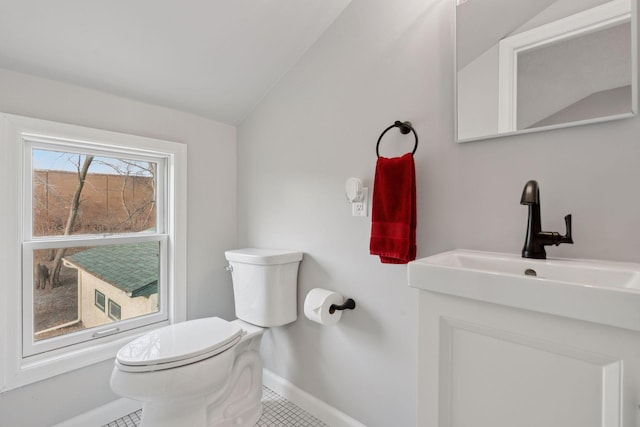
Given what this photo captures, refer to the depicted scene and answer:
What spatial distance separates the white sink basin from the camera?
582 millimetres

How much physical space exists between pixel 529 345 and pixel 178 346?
125cm

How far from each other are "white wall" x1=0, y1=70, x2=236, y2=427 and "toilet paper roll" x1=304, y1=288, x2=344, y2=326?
87cm

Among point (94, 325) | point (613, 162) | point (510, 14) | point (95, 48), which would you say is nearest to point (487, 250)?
point (613, 162)

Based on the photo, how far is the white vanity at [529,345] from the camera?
584 mm

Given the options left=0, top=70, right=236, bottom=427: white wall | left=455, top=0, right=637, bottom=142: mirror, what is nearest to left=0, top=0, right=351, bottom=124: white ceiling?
left=0, top=70, right=236, bottom=427: white wall

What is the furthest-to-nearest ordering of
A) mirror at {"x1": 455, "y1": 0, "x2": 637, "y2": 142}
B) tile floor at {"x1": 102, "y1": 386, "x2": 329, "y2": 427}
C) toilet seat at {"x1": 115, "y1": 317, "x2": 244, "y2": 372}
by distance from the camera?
tile floor at {"x1": 102, "y1": 386, "x2": 329, "y2": 427} → toilet seat at {"x1": 115, "y1": 317, "x2": 244, "y2": 372} → mirror at {"x1": 455, "y1": 0, "x2": 637, "y2": 142}

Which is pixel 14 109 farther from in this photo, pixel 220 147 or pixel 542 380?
pixel 542 380

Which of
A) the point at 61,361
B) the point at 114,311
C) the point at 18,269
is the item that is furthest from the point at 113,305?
the point at 18,269

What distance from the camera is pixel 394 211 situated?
1.22 metres

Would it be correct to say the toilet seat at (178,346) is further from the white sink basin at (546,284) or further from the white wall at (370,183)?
the white sink basin at (546,284)

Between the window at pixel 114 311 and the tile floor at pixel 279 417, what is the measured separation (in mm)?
520

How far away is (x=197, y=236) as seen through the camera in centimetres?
195

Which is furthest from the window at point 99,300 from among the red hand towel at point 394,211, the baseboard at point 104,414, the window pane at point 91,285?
the red hand towel at point 394,211

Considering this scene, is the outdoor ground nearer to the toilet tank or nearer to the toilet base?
the toilet base
